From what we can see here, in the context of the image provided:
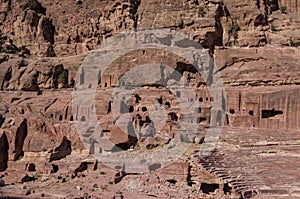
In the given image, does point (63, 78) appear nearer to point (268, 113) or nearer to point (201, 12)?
point (201, 12)

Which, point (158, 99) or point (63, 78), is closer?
point (158, 99)

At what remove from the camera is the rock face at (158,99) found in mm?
22359

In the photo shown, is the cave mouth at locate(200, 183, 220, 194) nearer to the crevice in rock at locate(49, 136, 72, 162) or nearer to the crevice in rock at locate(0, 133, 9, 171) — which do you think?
the crevice in rock at locate(49, 136, 72, 162)

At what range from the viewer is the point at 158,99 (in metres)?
36.9

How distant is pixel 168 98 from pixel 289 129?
983cm

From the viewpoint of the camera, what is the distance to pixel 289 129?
111 ft

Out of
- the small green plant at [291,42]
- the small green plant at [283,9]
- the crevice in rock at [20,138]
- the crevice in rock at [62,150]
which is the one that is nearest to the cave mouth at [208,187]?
the crevice in rock at [62,150]

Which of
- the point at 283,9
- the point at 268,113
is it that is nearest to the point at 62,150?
the point at 268,113

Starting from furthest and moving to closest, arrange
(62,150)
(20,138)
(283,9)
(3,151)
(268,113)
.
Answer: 1. (283,9)
2. (268,113)
3. (20,138)
4. (3,151)
5. (62,150)

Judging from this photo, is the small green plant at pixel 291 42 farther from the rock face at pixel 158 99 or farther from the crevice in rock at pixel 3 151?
the crevice in rock at pixel 3 151

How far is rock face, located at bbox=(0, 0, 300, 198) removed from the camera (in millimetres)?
22359

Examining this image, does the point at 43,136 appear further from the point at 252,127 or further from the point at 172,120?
the point at 252,127

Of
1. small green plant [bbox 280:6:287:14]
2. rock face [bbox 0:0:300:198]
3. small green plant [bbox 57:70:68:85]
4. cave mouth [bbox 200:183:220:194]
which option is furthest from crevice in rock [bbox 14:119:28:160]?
small green plant [bbox 280:6:287:14]

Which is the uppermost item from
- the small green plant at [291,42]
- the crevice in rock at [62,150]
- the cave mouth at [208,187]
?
the small green plant at [291,42]
